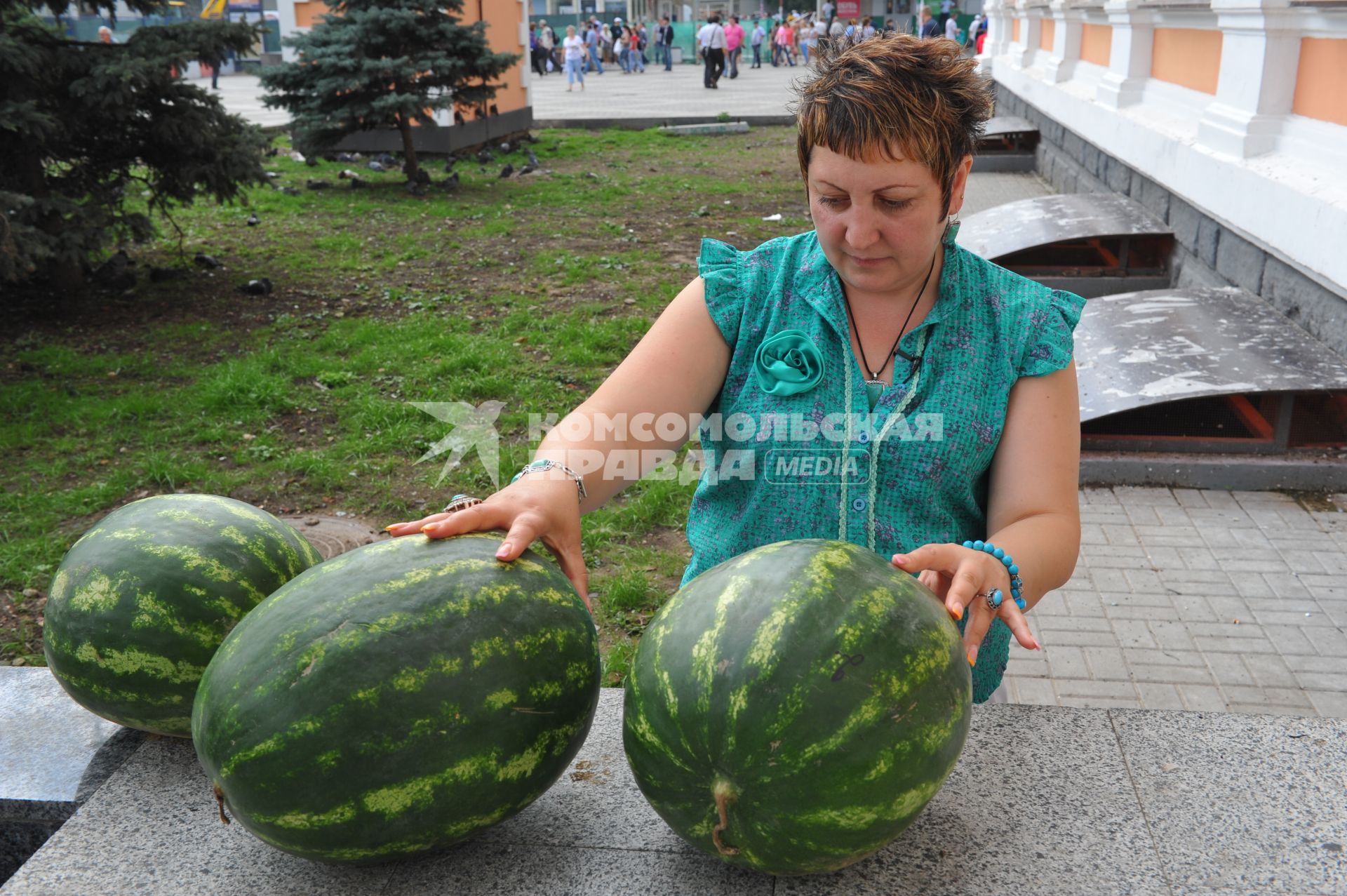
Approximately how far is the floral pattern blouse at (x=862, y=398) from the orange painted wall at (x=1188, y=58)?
6.89m

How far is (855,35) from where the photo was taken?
243 cm

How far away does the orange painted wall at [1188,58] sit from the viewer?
8.65 meters

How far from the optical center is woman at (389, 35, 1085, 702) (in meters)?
2.22

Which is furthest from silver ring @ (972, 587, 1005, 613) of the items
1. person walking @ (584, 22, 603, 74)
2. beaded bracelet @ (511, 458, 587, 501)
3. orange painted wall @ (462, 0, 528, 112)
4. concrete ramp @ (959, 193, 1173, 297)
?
person walking @ (584, 22, 603, 74)

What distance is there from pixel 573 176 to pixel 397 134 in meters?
3.65

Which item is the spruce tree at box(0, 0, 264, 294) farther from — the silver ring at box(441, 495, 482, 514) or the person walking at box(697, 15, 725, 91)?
the person walking at box(697, 15, 725, 91)

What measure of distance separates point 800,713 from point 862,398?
1052mm

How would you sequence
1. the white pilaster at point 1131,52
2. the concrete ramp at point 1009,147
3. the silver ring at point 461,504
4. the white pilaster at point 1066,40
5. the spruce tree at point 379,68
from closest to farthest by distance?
the silver ring at point 461,504 < the white pilaster at point 1131,52 < the white pilaster at point 1066,40 < the spruce tree at point 379,68 < the concrete ramp at point 1009,147

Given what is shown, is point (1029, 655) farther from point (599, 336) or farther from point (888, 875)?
point (599, 336)

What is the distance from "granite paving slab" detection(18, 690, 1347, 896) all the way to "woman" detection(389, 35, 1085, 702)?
0.33 meters

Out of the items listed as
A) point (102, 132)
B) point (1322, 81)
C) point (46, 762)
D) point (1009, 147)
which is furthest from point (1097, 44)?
point (46, 762)

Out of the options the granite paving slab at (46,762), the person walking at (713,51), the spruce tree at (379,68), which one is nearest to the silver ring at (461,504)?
the granite paving slab at (46,762)

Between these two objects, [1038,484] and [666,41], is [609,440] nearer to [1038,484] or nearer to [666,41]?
[1038,484]

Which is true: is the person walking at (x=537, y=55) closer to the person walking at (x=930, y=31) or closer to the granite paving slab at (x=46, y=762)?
the person walking at (x=930, y=31)
